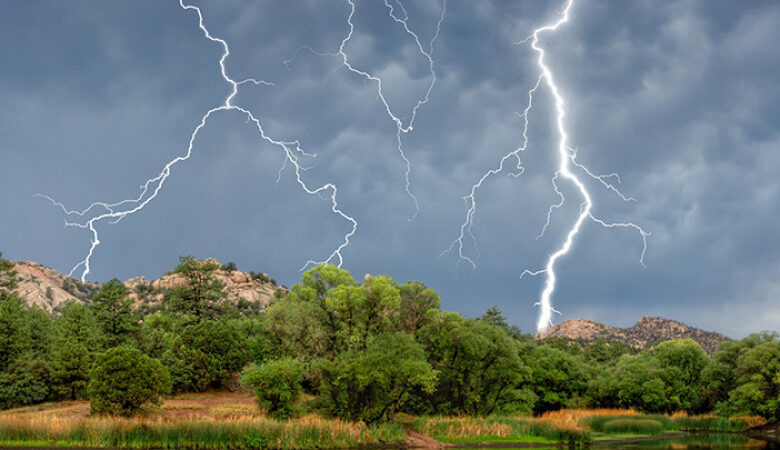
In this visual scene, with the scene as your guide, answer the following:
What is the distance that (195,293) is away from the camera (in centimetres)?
7731

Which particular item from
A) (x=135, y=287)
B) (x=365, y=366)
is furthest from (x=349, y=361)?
(x=135, y=287)

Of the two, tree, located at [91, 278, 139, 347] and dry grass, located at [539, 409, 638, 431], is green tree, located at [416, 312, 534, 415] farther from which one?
tree, located at [91, 278, 139, 347]

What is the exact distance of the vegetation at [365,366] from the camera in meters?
43.6

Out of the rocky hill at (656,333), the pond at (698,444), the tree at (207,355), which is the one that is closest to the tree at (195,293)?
the tree at (207,355)

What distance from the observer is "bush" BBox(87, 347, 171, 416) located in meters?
38.9

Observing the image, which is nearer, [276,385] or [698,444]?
[698,444]

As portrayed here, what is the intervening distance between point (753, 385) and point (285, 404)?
42055 mm

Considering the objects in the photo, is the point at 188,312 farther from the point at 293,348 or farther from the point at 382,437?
the point at 382,437

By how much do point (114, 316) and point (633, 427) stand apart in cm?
4863

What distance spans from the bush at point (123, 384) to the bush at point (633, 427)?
128 ft

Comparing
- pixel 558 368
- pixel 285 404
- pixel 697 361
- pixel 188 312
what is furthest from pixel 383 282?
pixel 697 361

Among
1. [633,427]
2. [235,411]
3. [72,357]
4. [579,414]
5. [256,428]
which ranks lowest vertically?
[633,427]

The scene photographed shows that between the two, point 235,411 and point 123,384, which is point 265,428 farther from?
point 123,384

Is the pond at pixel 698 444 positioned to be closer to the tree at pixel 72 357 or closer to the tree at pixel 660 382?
the tree at pixel 660 382
